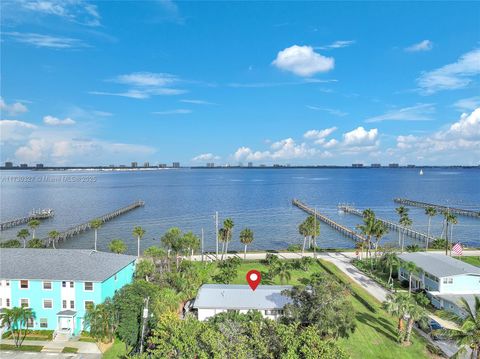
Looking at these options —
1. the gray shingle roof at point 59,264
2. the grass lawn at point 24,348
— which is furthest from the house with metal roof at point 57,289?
the grass lawn at point 24,348

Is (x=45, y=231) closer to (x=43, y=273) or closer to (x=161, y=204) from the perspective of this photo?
(x=161, y=204)

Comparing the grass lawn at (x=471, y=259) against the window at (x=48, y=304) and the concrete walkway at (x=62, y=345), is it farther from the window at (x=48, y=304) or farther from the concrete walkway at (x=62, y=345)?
the window at (x=48, y=304)

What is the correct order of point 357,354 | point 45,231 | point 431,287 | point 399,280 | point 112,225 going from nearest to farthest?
point 357,354
point 431,287
point 399,280
point 45,231
point 112,225

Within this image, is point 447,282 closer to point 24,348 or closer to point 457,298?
point 457,298

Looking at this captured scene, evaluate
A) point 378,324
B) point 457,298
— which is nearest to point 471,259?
point 457,298

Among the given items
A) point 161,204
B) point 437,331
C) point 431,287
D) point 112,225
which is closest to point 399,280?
point 431,287
